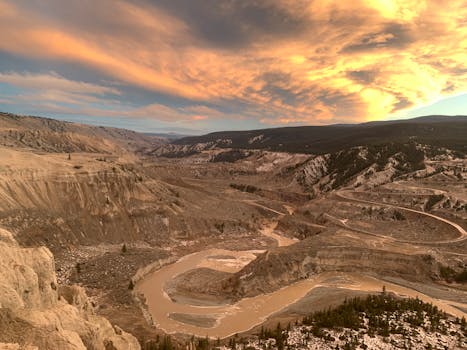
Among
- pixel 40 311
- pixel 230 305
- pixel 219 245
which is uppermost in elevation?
pixel 40 311

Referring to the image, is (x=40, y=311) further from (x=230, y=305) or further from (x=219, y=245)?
(x=219, y=245)

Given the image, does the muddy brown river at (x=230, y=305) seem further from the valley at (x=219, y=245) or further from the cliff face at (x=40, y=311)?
the cliff face at (x=40, y=311)

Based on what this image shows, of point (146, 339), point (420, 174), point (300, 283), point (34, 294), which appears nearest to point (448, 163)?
point (420, 174)

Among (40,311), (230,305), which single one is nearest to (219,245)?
(230,305)

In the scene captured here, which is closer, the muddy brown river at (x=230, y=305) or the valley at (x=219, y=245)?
the muddy brown river at (x=230, y=305)

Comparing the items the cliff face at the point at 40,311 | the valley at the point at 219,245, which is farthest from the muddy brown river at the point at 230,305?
the cliff face at the point at 40,311
